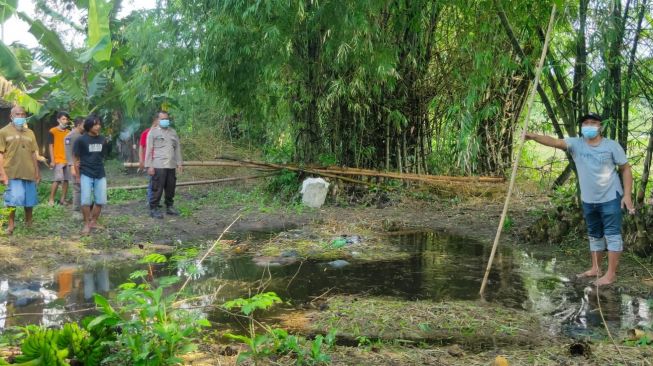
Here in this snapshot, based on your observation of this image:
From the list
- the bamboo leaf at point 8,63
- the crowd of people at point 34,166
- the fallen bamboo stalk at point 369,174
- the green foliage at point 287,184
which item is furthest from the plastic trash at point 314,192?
the bamboo leaf at point 8,63

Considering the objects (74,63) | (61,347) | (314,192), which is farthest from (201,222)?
(61,347)

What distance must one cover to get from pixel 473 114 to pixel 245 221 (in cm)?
364

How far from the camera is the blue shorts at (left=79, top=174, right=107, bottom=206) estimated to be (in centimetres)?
735

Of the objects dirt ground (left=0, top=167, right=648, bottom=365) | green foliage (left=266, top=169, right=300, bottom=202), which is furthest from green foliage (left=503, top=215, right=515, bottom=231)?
green foliage (left=266, top=169, right=300, bottom=202)

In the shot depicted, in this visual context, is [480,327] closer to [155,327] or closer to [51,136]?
[155,327]

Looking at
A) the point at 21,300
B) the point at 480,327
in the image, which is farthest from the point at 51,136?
the point at 480,327

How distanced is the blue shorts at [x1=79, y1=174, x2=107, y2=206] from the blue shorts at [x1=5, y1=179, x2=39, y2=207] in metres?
0.58

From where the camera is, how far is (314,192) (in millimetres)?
10133

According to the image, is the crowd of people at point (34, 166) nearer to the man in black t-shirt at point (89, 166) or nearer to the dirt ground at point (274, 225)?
the man in black t-shirt at point (89, 166)

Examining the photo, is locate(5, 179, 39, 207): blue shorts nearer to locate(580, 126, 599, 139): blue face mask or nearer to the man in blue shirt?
the man in blue shirt

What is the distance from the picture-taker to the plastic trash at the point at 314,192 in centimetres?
1012

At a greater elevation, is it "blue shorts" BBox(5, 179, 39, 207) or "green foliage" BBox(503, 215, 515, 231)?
"blue shorts" BBox(5, 179, 39, 207)

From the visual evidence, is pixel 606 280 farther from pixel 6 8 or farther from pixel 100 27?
pixel 6 8

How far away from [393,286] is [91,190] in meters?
4.17
